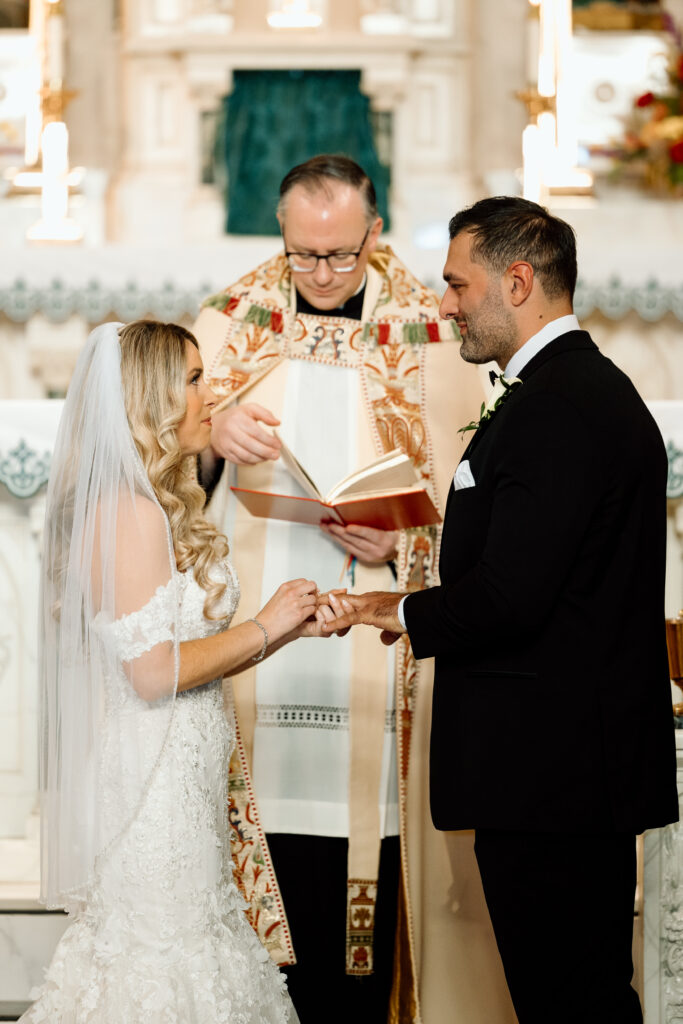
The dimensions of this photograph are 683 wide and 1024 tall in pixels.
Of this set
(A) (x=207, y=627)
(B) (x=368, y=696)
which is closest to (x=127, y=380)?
(A) (x=207, y=627)

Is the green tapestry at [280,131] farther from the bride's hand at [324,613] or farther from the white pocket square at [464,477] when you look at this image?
the white pocket square at [464,477]

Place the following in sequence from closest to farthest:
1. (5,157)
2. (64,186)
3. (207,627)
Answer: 1. (207,627)
2. (64,186)
3. (5,157)

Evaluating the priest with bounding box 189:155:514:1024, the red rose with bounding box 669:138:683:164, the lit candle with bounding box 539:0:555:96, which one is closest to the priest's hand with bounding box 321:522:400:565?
the priest with bounding box 189:155:514:1024

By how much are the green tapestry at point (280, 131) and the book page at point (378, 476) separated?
359cm

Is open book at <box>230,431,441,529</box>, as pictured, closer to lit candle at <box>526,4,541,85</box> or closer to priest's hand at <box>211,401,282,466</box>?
priest's hand at <box>211,401,282,466</box>

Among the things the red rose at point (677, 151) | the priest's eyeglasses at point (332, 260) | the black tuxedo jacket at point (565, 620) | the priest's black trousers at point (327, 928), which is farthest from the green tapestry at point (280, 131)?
the black tuxedo jacket at point (565, 620)

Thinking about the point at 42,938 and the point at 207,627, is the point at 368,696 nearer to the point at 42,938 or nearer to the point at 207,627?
the point at 207,627

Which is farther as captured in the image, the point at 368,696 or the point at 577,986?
the point at 368,696

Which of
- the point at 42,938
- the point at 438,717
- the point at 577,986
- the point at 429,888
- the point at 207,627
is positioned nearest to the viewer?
the point at 577,986

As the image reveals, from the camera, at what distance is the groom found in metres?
2.40

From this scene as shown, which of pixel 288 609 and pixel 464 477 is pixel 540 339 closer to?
pixel 464 477

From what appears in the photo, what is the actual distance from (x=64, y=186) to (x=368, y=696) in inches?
124

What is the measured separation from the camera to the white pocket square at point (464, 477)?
8.46 feet

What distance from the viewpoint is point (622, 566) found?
96.5 inches
